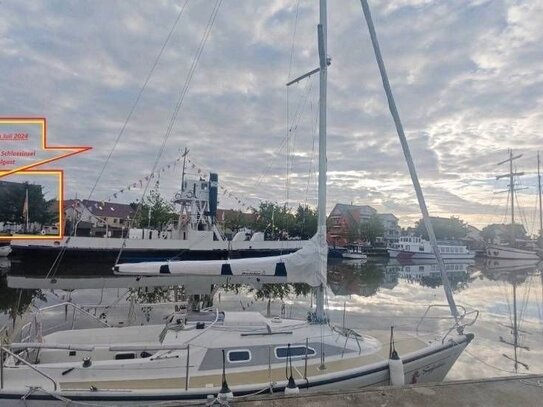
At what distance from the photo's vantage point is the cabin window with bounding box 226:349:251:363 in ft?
25.9

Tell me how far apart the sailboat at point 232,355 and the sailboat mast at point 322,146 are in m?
0.03

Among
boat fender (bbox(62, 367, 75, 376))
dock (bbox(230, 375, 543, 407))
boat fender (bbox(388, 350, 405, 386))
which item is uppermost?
dock (bbox(230, 375, 543, 407))

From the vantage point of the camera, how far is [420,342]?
32.6 feet

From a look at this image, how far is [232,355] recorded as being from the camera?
796 centimetres

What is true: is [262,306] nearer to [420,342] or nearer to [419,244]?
[420,342]

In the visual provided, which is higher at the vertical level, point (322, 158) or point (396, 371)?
point (322, 158)

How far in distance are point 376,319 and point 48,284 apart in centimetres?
2293

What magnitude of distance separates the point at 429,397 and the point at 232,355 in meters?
4.19

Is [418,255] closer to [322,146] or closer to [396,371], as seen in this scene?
[322,146]

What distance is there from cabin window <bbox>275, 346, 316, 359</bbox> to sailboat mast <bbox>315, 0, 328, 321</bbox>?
1.36 metres

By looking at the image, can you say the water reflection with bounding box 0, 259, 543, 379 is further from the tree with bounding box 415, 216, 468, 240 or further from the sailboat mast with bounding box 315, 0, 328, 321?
the tree with bounding box 415, 216, 468, 240

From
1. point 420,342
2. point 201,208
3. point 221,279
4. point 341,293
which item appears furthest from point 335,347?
point 201,208

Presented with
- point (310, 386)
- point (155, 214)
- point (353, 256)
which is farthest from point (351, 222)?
point (310, 386)

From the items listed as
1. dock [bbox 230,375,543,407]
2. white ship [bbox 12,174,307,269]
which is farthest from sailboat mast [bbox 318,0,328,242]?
white ship [bbox 12,174,307,269]
